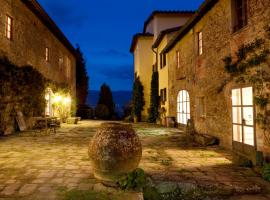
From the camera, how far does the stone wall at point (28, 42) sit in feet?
40.3

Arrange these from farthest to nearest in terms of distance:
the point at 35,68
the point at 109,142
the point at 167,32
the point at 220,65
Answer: the point at 167,32 → the point at 35,68 → the point at 220,65 → the point at 109,142

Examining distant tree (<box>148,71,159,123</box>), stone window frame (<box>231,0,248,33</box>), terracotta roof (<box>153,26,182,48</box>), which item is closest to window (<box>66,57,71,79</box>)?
distant tree (<box>148,71,159,123</box>)

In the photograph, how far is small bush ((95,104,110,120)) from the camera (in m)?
29.3

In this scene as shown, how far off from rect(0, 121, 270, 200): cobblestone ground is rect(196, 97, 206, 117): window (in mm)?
2983

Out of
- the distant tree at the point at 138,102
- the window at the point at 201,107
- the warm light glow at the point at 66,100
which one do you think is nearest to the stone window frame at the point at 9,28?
the window at the point at 201,107

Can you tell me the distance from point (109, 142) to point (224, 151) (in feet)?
16.3

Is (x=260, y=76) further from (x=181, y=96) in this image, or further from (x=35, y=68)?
(x=35, y=68)

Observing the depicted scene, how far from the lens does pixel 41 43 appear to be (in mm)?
17016

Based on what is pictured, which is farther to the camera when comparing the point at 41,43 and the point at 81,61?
the point at 81,61

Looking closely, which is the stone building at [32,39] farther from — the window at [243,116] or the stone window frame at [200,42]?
the window at [243,116]

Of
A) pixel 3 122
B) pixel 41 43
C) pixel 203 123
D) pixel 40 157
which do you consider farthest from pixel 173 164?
pixel 41 43

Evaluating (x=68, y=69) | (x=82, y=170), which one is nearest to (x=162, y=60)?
(x=68, y=69)

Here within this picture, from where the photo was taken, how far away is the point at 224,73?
8.98 m

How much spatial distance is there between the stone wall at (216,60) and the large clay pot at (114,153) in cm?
354
